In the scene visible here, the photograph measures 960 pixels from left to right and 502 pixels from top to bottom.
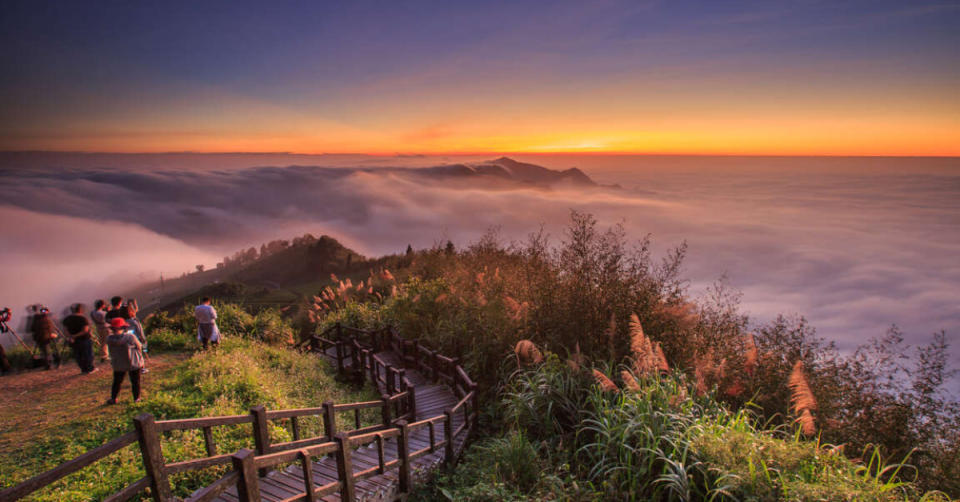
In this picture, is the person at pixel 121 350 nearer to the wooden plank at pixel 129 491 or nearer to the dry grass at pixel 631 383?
the wooden plank at pixel 129 491

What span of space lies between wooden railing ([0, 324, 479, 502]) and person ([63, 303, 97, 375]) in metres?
4.83

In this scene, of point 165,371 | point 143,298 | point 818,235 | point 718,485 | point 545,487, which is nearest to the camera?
point 718,485

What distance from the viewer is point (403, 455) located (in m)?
6.21

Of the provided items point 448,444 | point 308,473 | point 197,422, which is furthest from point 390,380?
point 197,422

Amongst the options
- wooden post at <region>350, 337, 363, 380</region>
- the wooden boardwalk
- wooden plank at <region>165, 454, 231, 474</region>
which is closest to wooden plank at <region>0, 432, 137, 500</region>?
wooden plank at <region>165, 454, 231, 474</region>

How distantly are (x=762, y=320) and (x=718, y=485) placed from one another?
8.22 metres

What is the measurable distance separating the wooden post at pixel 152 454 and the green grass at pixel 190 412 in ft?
8.49

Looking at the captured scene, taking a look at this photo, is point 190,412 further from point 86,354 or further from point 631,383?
point 631,383

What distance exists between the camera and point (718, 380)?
741 cm

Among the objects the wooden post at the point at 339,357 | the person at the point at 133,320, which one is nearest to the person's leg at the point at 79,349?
the person at the point at 133,320

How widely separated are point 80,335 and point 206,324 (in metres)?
2.86

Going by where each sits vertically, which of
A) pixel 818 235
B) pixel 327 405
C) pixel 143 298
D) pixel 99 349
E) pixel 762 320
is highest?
pixel 327 405

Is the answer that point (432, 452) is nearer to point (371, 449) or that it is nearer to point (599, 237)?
point (371, 449)

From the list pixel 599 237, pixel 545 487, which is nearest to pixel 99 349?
pixel 545 487
